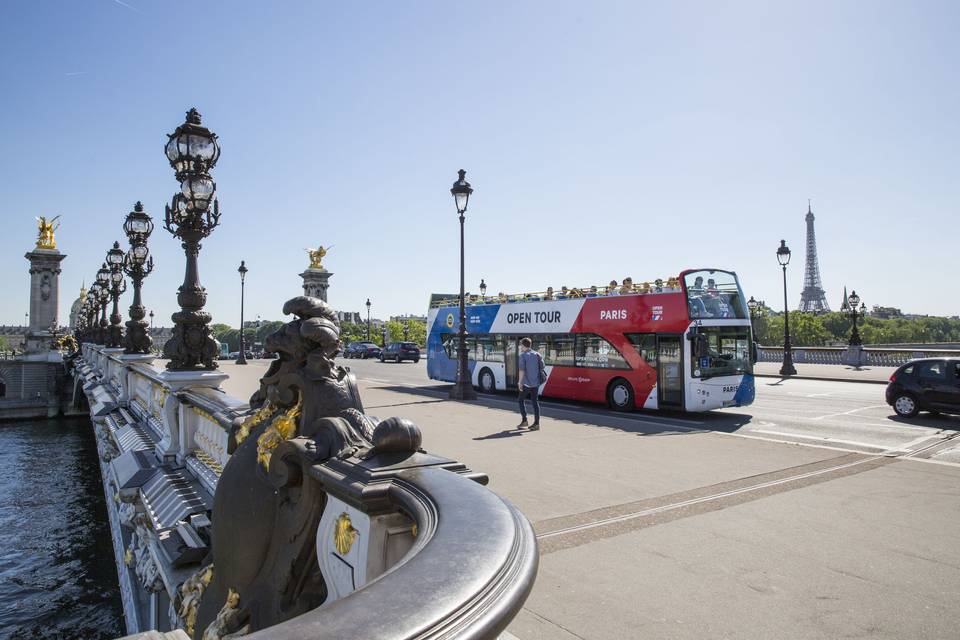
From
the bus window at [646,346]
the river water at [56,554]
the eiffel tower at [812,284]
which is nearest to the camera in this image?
the river water at [56,554]

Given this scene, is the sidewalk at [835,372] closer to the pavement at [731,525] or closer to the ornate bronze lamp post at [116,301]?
the pavement at [731,525]

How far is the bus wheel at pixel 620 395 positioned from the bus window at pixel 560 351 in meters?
1.65

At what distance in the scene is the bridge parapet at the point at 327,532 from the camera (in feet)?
4.17

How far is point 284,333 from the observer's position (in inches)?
126

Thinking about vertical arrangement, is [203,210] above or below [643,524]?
above

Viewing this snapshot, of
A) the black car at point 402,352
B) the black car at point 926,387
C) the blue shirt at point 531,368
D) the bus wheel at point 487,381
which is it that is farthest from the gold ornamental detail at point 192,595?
the black car at point 402,352

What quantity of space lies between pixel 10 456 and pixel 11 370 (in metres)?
17.9

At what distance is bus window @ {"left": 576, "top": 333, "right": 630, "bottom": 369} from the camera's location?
660 inches

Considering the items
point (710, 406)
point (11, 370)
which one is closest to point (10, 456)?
point (11, 370)

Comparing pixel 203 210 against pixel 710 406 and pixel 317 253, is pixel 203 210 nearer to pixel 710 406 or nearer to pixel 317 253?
pixel 710 406

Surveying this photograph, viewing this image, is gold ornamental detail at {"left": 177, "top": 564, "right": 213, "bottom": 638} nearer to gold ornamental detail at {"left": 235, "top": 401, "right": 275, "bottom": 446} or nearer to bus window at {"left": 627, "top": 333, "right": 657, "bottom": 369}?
gold ornamental detail at {"left": 235, "top": 401, "right": 275, "bottom": 446}

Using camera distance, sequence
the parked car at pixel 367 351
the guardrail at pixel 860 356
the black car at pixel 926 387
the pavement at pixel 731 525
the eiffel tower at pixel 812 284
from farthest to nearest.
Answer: the eiffel tower at pixel 812 284
the parked car at pixel 367 351
the guardrail at pixel 860 356
the black car at pixel 926 387
the pavement at pixel 731 525

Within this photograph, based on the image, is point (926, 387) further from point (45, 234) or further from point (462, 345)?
point (45, 234)

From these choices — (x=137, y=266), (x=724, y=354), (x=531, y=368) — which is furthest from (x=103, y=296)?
(x=724, y=354)
